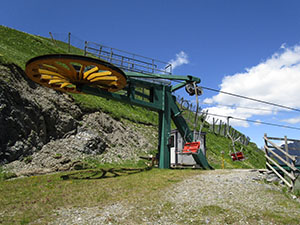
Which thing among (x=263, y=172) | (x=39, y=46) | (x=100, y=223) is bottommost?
(x=100, y=223)

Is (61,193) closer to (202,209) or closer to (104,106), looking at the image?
(202,209)

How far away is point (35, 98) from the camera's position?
1823 centimetres

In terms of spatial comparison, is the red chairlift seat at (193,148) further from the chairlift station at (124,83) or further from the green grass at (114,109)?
the green grass at (114,109)

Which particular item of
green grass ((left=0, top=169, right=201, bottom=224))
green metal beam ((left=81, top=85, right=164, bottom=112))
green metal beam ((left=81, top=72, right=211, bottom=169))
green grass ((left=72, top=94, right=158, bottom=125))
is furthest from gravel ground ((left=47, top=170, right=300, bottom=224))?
green grass ((left=72, top=94, right=158, bottom=125))

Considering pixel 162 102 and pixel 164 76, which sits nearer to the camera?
pixel 164 76

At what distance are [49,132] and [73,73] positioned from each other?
7619mm

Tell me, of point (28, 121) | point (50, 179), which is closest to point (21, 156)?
point (28, 121)

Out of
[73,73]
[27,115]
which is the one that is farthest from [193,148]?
[27,115]

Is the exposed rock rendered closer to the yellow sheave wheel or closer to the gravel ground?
the yellow sheave wheel

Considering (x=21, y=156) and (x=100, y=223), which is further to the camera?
(x=21, y=156)

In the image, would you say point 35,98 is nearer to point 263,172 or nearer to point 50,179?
point 50,179

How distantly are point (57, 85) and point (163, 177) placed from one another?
8666mm

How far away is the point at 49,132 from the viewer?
59.1 feet

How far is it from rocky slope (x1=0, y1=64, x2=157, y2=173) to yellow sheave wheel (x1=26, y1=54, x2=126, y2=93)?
401 centimetres
